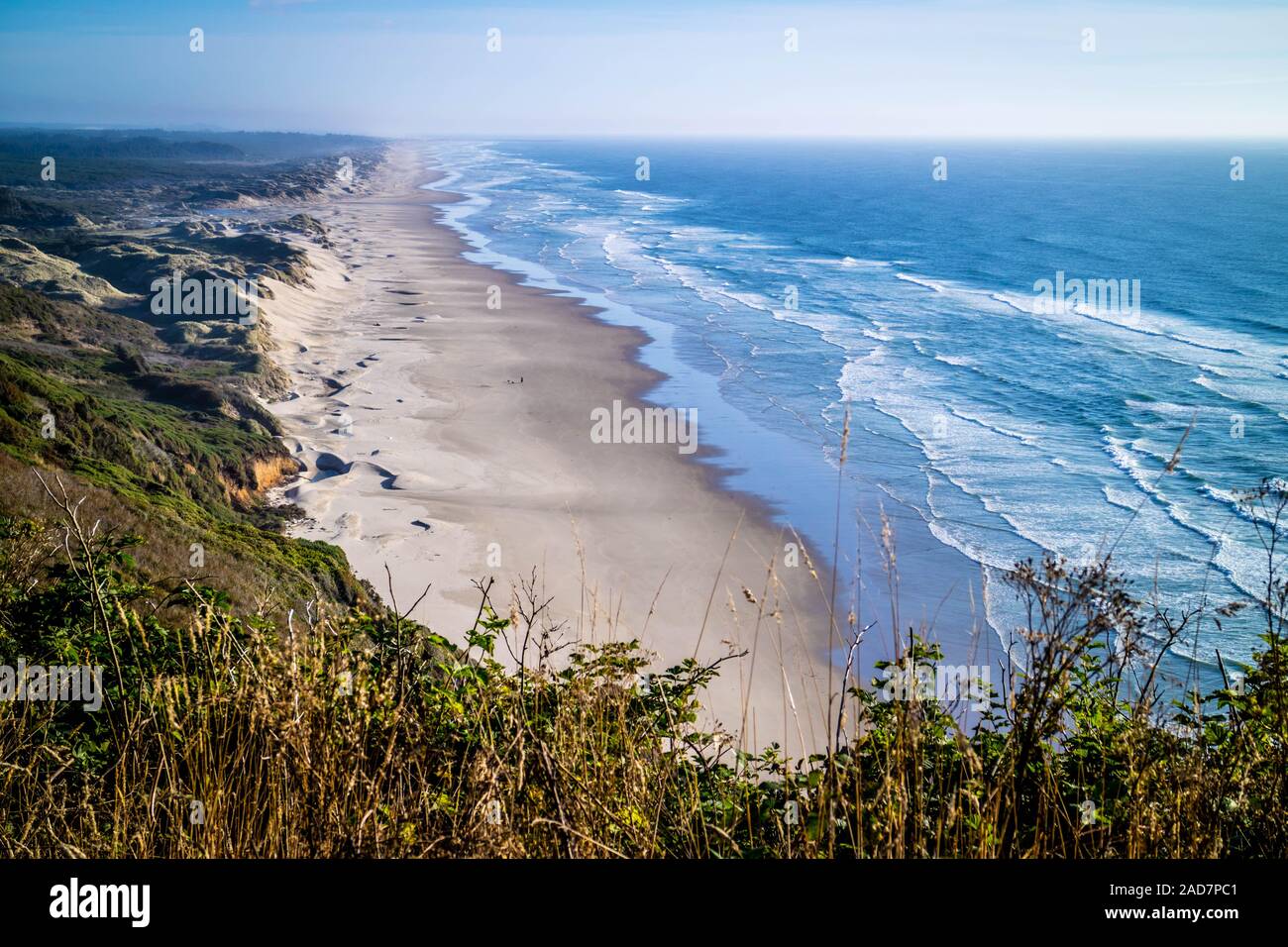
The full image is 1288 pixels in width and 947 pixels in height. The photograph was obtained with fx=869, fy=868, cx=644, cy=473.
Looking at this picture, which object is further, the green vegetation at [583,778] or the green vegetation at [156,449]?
the green vegetation at [156,449]

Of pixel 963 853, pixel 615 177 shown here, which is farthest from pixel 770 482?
pixel 615 177

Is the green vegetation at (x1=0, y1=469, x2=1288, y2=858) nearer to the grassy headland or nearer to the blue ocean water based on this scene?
the grassy headland

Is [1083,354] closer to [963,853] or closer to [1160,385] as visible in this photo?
[1160,385]

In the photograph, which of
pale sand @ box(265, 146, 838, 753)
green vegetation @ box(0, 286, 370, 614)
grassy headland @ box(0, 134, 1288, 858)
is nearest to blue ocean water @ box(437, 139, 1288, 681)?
grassy headland @ box(0, 134, 1288, 858)

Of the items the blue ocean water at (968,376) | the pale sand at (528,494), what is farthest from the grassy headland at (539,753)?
the pale sand at (528,494)

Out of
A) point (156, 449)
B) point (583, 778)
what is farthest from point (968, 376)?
point (583, 778)

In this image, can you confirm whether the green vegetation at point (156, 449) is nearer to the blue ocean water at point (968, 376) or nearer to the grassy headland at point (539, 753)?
the grassy headland at point (539, 753)
